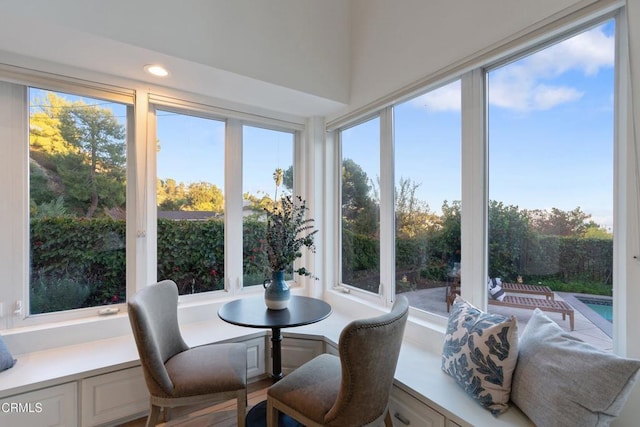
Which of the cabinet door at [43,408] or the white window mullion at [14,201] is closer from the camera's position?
the cabinet door at [43,408]

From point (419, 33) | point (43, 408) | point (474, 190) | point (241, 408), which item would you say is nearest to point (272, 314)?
point (241, 408)

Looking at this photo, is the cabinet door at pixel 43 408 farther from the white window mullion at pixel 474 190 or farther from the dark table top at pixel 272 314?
the white window mullion at pixel 474 190

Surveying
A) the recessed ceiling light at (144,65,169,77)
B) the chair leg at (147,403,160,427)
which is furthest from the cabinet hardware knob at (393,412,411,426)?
the recessed ceiling light at (144,65,169,77)

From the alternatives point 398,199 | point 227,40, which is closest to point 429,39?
point 398,199

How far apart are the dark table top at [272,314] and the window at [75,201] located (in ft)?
3.37

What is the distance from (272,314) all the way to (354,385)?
2.73 ft

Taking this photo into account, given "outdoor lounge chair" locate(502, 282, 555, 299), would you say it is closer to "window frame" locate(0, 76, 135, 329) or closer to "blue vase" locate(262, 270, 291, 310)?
"blue vase" locate(262, 270, 291, 310)

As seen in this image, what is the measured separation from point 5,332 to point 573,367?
3.15m

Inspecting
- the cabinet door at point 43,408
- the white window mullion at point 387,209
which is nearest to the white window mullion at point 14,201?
the cabinet door at point 43,408

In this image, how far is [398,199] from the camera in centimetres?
251

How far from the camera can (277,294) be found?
6.96ft

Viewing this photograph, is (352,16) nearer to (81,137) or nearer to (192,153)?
(192,153)

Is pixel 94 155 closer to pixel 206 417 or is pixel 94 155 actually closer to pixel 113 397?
pixel 113 397

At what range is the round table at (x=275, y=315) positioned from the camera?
6.19ft
